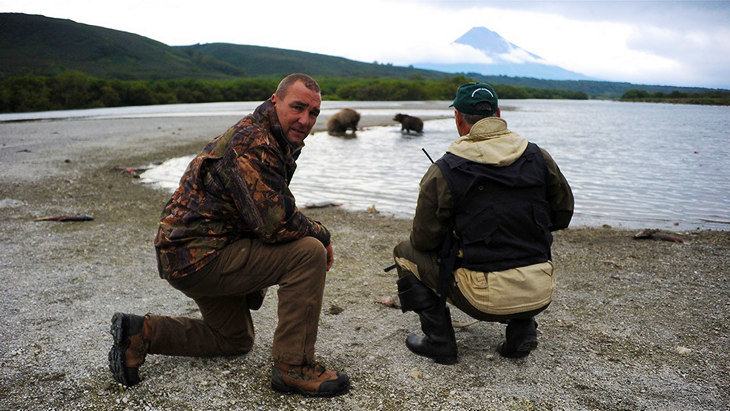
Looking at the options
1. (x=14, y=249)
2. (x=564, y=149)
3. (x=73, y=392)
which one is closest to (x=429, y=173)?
(x=73, y=392)

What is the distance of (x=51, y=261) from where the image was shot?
5.80 meters

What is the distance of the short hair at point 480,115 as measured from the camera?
3359mm

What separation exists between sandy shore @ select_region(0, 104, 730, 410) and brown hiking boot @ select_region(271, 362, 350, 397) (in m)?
0.06

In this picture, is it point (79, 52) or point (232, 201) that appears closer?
point (232, 201)

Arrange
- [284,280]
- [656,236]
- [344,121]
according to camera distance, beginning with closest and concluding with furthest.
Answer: [284,280] < [656,236] < [344,121]

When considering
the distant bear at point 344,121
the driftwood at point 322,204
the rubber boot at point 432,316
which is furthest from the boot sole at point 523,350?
the distant bear at point 344,121

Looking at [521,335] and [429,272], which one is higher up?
[429,272]

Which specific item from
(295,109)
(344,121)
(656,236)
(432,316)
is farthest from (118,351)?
(344,121)

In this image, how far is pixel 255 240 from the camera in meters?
3.10

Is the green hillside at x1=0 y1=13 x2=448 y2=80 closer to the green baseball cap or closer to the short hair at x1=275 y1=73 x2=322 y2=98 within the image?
the short hair at x1=275 y1=73 x2=322 y2=98

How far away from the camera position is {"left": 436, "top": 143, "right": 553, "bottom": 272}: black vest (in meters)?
3.13

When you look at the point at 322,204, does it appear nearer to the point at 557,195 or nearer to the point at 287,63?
the point at 557,195

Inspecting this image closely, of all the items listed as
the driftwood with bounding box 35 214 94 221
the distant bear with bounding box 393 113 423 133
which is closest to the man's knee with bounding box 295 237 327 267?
the driftwood with bounding box 35 214 94 221

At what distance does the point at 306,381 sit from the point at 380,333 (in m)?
1.12
